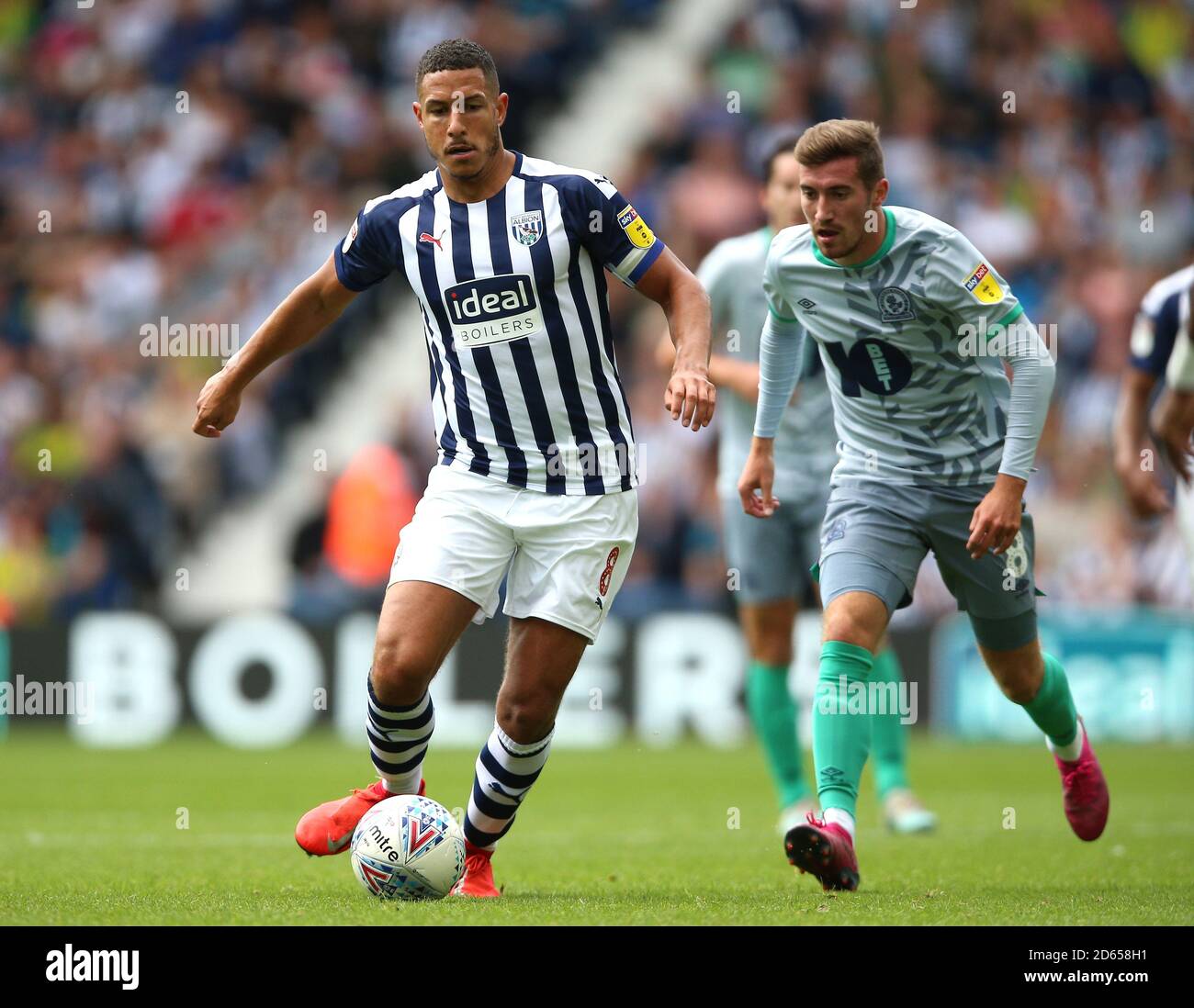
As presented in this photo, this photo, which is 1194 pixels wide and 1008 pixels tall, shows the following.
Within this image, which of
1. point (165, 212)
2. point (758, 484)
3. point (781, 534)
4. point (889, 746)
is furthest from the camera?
point (165, 212)

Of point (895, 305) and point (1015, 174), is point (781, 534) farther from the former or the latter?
point (1015, 174)

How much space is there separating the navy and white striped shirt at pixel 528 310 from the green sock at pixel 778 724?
2459 mm

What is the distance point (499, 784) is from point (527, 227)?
5.59ft

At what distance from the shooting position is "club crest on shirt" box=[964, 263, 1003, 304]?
5582mm

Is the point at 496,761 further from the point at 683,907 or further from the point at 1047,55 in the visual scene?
the point at 1047,55

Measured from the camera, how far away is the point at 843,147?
5.49 meters

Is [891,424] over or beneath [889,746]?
over

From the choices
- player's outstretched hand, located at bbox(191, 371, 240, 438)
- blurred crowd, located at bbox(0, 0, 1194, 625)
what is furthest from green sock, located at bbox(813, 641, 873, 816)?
blurred crowd, located at bbox(0, 0, 1194, 625)

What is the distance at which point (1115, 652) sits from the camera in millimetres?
12961

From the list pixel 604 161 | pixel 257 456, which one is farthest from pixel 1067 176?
pixel 257 456

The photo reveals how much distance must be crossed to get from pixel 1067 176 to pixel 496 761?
44.2ft

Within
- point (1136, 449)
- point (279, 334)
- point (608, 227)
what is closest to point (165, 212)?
point (1136, 449)

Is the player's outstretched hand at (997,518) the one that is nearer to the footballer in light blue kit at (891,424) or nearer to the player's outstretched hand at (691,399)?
the footballer in light blue kit at (891,424)

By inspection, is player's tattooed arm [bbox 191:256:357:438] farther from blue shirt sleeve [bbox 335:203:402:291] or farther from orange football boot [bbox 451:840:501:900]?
orange football boot [bbox 451:840:501:900]
